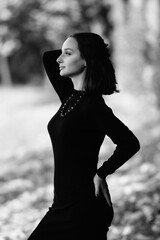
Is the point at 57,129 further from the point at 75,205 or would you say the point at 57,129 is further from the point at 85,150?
the point at 75,205

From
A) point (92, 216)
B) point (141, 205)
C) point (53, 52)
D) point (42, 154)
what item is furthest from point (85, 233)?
point (42, 154)

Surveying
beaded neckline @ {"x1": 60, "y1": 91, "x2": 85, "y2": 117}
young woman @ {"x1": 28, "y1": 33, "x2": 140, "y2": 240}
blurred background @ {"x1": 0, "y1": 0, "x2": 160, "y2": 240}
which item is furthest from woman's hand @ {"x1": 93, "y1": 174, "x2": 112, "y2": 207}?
blurred background @ {"x1": 0, "y1": 0, "x2": 160, "y2": 240}

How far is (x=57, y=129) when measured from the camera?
2766 mm

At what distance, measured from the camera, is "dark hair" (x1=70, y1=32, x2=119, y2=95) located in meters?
2.71

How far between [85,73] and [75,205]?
76 centimetres

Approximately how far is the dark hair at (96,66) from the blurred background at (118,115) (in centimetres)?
270

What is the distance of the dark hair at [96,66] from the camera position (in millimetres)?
2709

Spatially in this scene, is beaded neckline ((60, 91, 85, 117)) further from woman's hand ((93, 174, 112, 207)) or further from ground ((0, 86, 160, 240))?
ground ((0, 86, 160, 240))

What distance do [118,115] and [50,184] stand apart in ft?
26.0

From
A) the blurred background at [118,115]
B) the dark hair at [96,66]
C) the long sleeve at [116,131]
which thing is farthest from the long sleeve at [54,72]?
the blurred background at [118,115]

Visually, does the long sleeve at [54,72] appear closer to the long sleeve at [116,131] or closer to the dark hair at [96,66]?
the dark hair at [96,66]

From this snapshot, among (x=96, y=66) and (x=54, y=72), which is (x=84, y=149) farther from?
(x=54, y=72)

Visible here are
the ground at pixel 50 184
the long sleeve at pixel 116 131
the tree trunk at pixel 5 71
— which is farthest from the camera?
the tree trunk at pixel 5 71

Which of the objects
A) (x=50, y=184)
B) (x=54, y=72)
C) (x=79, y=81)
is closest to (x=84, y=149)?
(x=79, y=81)
